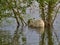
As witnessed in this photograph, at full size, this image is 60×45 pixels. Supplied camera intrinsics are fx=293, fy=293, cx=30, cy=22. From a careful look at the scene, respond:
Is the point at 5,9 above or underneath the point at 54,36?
above

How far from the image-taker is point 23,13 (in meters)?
17.0

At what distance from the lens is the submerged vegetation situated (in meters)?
14.2

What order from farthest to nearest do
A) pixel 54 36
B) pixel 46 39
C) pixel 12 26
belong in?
1. pixel 12 26
2. pixel 54 36
3. pixel 46 39

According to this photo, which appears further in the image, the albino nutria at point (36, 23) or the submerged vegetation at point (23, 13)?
the albino nutria at point (36, 23)

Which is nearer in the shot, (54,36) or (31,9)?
(54,36)

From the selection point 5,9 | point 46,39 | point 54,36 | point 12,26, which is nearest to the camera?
point 46,39

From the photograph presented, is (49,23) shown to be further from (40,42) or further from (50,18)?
A: (40,42)

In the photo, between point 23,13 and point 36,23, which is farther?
point 36,23

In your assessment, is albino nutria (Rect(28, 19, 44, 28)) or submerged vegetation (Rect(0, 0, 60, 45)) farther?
albino nutria (Rect(28, 19, 44, 28))

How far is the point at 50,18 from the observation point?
1875 cm

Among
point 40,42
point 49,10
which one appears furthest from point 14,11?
point 40,42

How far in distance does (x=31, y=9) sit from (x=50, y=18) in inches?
59.8

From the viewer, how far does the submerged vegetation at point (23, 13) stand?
1420cm

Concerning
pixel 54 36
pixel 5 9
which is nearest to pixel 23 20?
pixel 5 9
